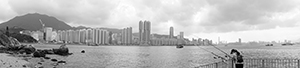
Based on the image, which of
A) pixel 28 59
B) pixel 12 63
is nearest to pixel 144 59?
pixel 28 59

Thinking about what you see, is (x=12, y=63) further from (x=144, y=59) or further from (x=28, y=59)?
(x=144, y=59)

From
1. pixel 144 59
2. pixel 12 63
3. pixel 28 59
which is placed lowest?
pixel 144 59

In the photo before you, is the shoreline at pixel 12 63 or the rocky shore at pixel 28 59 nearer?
the shoreline at pixel 12 63

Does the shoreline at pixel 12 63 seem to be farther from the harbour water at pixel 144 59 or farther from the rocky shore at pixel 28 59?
the harbour water at pixel 144 59

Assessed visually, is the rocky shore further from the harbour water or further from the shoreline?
the harbour water

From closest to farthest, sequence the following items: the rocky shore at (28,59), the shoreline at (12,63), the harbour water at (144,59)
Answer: the shoreline at (12,63) → the rocky shore at (28,59) → the harbour water at (144,59)

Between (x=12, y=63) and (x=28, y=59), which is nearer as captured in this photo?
(x=12, y=63)

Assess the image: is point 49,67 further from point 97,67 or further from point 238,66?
point 238,66

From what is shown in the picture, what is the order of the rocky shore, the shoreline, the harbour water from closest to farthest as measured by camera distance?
the shoreline
the rocky shore
the harbour water

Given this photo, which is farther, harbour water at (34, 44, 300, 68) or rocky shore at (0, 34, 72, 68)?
harbour water at (34, 44, 300, 68)

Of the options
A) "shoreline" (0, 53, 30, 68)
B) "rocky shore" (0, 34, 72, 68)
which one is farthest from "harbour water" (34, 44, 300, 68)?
"shoreline" (0, 53, 30, 68)

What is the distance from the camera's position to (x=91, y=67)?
34.0 m

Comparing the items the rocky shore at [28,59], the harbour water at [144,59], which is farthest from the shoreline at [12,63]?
the harbour water at [144,59]

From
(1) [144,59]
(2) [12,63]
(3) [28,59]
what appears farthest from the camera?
(1) [144,59]
